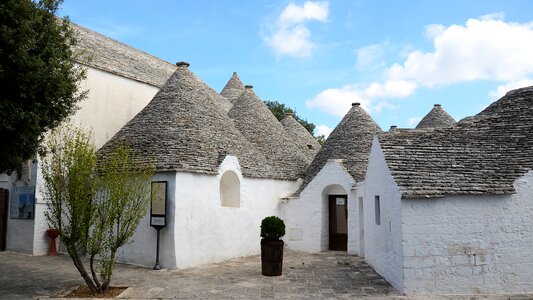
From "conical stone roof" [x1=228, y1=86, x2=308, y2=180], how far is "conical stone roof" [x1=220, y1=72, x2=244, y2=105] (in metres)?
4.42

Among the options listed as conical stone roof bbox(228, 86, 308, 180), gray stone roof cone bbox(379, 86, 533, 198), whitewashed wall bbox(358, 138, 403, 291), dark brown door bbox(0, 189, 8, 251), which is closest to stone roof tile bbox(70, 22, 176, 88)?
conical stone roof bbox(228, 86, 308, 180)

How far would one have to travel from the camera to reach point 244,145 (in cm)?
1574

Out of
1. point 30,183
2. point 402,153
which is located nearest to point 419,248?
point 402,153

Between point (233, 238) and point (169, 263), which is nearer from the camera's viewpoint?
point (169, 263)

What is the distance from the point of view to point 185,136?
13297 millimetres

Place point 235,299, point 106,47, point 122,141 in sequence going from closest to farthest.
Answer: point 235,299 → point 122,141 → point 106,47

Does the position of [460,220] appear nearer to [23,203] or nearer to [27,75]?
[27,75]

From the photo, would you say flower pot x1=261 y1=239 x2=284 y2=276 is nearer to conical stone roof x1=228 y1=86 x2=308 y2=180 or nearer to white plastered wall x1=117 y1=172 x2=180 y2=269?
white plastered wall x1=117 y1=172 x2=180 y2=269

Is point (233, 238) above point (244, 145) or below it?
below

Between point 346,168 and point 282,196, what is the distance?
2.71 meters

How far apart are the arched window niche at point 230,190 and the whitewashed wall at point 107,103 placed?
17.0 feet

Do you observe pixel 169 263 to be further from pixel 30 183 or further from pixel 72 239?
pixel 30 183

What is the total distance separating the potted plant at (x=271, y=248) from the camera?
10.8m

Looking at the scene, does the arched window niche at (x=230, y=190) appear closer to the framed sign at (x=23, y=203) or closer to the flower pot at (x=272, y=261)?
the flower pot at (x=272, y=261)
